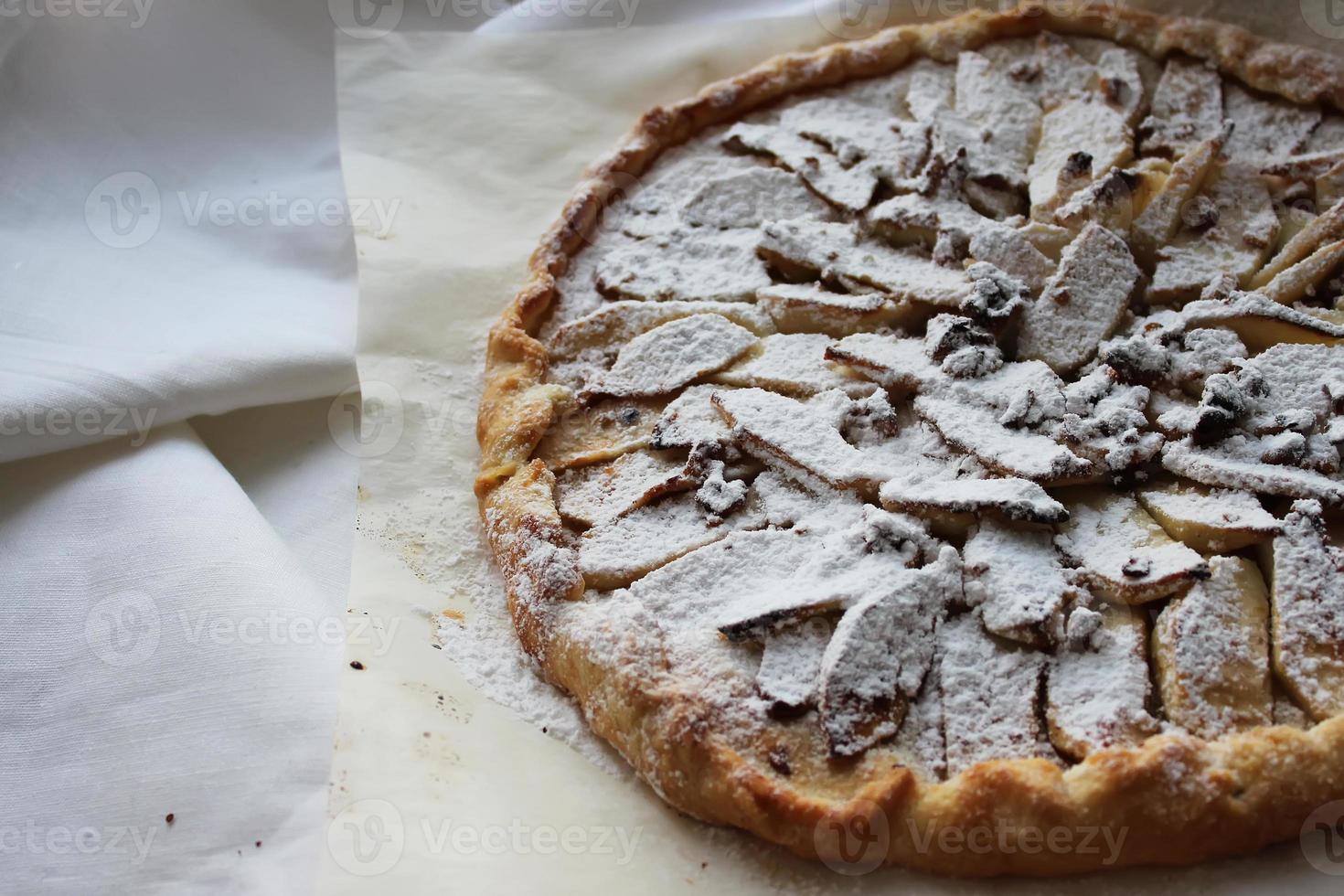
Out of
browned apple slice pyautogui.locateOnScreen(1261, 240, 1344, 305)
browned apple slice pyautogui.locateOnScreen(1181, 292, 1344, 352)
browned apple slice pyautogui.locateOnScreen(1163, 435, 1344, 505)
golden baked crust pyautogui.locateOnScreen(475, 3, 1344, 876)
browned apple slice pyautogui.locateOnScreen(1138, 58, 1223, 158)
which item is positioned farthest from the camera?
browned apple slice pyautogui.locateOnScreen(1138, 58, 1223, 158)

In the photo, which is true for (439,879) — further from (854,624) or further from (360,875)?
(854,624)

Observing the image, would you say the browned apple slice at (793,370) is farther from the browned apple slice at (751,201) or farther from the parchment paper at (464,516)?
the parchment paper at (464,516)

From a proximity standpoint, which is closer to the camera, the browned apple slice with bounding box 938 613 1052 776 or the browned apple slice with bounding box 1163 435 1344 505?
the browned apple slice with bounding box 938 613 1052 776

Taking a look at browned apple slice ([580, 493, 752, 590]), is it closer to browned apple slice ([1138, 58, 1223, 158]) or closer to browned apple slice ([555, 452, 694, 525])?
browned apple slice ([555, 452, 694, 525])

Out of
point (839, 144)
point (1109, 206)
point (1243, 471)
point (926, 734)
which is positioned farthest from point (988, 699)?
point (839, 144)

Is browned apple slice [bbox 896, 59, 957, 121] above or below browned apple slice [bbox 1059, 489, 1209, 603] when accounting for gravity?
above

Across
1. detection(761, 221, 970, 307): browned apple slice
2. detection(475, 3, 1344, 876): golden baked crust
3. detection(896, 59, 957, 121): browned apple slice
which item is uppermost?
detection(896, 59, 957, 121): browned apple slice

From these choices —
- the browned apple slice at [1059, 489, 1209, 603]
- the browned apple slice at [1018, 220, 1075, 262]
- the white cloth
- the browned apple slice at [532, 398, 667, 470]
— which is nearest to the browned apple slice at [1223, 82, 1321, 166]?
the browned apple slice at [1018, 220, 1075, 262]
